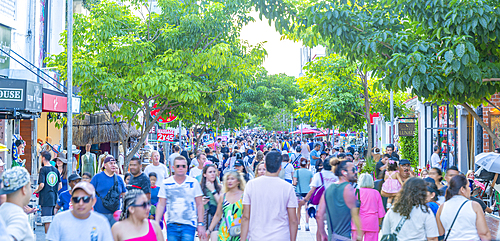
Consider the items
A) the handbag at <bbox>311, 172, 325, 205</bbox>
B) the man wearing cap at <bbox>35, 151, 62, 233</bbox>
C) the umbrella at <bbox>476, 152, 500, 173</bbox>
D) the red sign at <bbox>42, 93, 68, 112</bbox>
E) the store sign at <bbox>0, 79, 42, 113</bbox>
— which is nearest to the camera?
the handbag at <bbox>311, 172, 325, 205</bbox>

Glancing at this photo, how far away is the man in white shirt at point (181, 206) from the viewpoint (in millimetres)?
7180

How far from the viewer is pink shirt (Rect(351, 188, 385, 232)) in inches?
298

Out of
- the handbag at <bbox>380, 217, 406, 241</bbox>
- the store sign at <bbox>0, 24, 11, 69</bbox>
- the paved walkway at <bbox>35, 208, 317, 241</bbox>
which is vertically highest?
the store sign at <bbox>0, 24, 11, 69</bbox>

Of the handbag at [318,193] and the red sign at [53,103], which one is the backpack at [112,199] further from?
the red sign at [53,103]

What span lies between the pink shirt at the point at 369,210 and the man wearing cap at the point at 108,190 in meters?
4.01

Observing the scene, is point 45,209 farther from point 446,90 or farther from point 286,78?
point 286,78

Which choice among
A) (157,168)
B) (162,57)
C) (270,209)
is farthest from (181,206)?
(162,57)

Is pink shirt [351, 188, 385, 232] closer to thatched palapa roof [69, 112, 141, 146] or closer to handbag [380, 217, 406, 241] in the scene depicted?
handbag [380, 217, 406, 241]

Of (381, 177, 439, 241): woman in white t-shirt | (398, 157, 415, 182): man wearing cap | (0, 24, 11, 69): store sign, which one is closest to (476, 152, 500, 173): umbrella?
(398, 157, 415, 182): man wearing cap

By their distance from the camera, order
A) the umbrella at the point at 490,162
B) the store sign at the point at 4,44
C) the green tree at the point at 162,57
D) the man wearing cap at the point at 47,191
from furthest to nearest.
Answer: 1. the store sign at the point at 4,44
2. the green tree at the point at 162,57
3. the umbrella at the point at 490,162
4. the man wearing cap at the point at 47,191

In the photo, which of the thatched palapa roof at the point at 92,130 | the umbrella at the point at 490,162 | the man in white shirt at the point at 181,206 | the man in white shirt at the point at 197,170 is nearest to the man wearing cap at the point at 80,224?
the man in white shirt at the point at 181,206

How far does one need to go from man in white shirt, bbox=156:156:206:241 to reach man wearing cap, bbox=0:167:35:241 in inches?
114

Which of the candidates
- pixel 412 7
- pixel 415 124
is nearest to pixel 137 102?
pixel 412 7

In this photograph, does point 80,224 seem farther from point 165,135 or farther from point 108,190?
point 165,135
